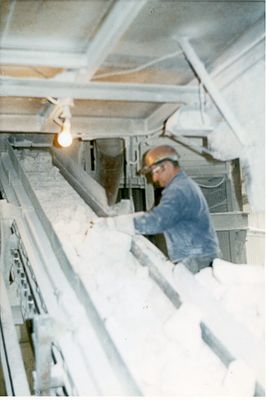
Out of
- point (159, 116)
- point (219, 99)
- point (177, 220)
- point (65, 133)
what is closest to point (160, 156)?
point (177, 220)

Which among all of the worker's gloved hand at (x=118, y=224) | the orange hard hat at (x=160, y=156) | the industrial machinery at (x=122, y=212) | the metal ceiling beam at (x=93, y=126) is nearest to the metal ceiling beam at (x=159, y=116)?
the industrial machinery at (x=122, y=212)

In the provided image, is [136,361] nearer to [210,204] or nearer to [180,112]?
[180,112]

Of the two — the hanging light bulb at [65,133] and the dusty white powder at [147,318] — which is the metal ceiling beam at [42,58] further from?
the dusty white powder at [147,318]

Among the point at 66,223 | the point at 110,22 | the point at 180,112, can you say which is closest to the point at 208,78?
the point at 180,112

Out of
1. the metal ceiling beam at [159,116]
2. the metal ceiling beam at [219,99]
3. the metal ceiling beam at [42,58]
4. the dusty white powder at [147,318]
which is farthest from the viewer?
the metal ceiling beam at [159,116]

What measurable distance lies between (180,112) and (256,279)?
1.68 m

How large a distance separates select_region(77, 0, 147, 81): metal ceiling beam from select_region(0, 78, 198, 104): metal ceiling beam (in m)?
0.21

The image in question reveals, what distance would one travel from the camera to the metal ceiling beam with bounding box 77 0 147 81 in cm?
228

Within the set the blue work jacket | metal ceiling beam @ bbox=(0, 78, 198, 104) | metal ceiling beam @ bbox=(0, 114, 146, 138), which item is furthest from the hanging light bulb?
metal ceiling beam @ bbox=(0, 114, 146, 138)

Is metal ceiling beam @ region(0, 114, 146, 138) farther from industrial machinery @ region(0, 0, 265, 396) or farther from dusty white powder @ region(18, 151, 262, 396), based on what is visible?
dusty white powder @ region(18, 151, 262, 396)

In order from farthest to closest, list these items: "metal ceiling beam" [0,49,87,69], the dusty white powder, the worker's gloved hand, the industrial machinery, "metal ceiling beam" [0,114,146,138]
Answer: "metal ceiling beam" [0,114,146,138], the worker's gloved hand, "metal ceiling beam" [0,49,87,69], the industrial machinery, the dusty white powder

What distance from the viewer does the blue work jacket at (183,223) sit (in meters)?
3.25

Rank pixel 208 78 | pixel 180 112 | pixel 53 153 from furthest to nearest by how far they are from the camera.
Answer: pixel 53 153, pixel 180 112, pixel 208 78

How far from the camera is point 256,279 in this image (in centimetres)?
279
